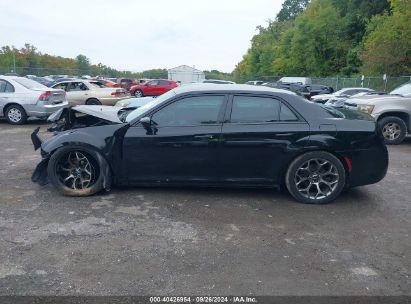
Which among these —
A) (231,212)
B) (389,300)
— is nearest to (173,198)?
(231,212)

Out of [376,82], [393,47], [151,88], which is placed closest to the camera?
[151,88]

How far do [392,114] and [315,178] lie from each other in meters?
5.90

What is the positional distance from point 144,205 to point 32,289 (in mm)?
1919

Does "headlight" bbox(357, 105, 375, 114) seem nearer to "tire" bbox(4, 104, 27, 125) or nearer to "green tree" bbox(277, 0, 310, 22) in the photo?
"tire" bbox(4, 104, 27, 125)

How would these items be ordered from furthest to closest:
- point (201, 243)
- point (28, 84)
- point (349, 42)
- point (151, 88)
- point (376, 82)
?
point (349, 42) → point (376, 82) → point (151, 88) → point (28, 84) → point (201, 243)

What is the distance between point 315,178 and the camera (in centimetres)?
498

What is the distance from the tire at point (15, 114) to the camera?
38.2 feet

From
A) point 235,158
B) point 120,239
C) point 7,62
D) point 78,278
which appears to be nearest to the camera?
point 78,278

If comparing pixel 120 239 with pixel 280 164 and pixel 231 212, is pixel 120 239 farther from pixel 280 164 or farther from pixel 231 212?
pixel 280 164

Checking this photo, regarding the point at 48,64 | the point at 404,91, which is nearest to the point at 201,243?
the point at 404,91

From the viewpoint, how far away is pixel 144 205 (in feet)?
15.7

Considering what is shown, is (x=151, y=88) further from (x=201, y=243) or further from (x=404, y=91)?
(x=201, y=243)

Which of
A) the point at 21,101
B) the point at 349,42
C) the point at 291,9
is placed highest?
the point at 291,9

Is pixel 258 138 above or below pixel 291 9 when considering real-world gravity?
below
